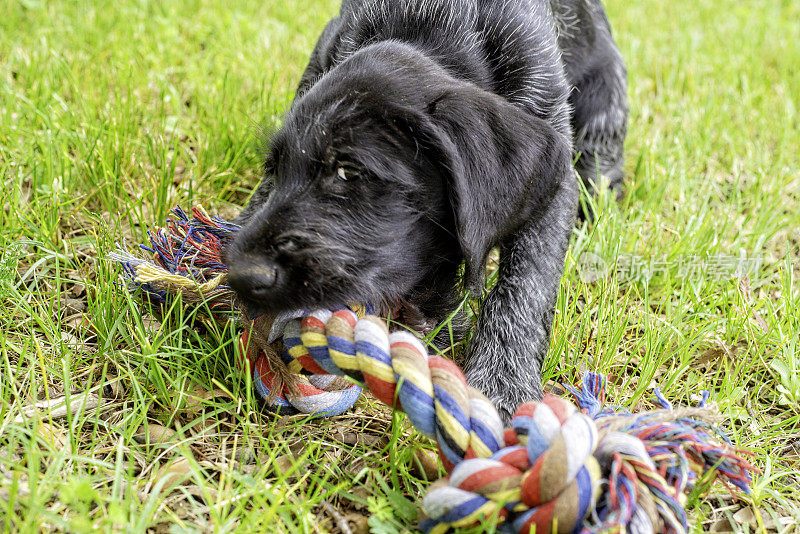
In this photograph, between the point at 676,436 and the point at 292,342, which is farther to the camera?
the point at 292,342

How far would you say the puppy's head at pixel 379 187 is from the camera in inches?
87.4

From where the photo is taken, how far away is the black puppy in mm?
2246

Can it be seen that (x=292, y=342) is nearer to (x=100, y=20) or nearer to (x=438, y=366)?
(x=438, y=366)

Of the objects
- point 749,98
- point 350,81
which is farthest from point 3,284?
point 749,98

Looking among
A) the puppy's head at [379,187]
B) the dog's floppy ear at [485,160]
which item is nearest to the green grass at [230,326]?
the puppy's head at [379,187]

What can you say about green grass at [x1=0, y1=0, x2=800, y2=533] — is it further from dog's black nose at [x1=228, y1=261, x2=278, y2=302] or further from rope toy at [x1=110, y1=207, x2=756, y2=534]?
dog's black nose at [x1=228, y1=261, x2=278, y2=302]

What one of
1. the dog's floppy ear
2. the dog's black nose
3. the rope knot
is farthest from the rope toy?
the dog's floppy ear

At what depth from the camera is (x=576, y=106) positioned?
13.7ft

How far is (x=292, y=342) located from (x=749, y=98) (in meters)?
4.06

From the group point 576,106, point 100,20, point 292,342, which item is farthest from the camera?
point 100,20

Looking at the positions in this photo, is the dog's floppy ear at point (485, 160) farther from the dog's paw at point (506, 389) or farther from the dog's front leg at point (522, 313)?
the dog's paw at point (506, 389)

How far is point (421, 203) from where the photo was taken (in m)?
2.40

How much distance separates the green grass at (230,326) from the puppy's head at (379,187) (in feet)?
1.37

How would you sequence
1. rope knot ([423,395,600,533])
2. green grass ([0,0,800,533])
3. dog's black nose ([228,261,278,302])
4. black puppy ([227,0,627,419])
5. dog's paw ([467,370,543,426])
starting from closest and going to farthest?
1. rope knot ([423,395,600,533])
2. green grass ([0,0,800,533])
3. dog's black nose ([228,261,278,302])
4. black puppy ([227,0,627,419])
5. dog's paw ([467,370,543,426])
